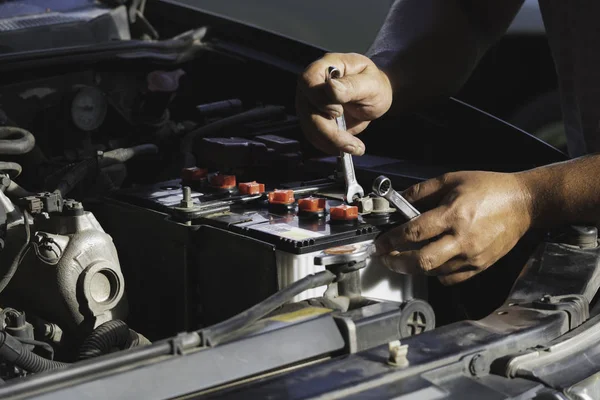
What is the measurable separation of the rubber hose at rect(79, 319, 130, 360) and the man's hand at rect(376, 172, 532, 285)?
0.41 m

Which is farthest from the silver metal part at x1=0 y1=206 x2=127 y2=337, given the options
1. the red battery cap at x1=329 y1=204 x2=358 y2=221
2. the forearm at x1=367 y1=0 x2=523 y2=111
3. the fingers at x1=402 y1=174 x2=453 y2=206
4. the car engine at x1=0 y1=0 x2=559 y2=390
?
the forearm at x1=367 y1=0 x2=523 y2=111

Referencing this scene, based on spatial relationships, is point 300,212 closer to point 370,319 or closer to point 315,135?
point 315,135

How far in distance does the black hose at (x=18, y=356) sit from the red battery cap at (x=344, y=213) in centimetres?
46

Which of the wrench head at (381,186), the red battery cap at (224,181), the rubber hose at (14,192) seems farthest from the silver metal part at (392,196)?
the rubber hose at (14,192)

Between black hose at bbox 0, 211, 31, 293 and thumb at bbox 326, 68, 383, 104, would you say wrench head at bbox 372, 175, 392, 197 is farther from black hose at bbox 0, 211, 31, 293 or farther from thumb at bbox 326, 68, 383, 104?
black hose at bbox 0, 211, 31, 293

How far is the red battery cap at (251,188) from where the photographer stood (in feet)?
5.03

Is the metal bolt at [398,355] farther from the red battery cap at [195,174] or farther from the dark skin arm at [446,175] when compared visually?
the red battery cap at [195,174]

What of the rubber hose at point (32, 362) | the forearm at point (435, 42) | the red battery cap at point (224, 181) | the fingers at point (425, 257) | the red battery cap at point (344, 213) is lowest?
the rubber hose at point (32, 362)

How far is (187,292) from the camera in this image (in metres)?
1.41

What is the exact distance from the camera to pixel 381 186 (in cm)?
126

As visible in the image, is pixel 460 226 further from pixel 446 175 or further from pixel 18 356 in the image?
pixel 18 356

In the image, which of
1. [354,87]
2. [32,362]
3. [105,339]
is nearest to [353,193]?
[354,87]

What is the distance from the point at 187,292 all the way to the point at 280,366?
1.31 feet

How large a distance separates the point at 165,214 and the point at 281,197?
0.66 ft
